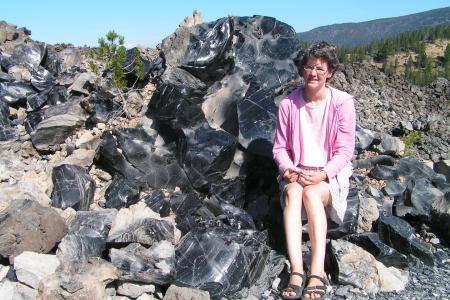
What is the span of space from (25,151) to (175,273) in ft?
10.3

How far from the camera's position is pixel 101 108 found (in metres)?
4.90

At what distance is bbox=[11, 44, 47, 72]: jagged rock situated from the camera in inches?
246

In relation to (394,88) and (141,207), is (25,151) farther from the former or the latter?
(394,88)

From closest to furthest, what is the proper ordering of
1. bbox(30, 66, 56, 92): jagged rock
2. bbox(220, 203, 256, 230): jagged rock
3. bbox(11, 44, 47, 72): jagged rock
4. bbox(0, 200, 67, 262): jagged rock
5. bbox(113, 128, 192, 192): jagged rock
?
bbox(0, 200, 67, 262): jagged rock → bbox(220, 203, 256, 230): jagged rock → bbox(113, 128, 192, 192): jagged rock → bbox(30, 66, 56, 92): jagged rock → bbox(11, 44, 47, 72): jagged rock

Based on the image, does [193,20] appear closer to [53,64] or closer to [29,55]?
[53,64]

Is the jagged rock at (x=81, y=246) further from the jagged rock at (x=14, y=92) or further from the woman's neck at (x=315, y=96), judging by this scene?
the jagged rock at (x=14, y=92)

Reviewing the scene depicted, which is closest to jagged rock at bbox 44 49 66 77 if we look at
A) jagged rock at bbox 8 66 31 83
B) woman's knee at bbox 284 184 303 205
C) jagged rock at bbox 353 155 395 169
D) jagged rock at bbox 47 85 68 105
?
jagged rock at bbox 8 66 31 83

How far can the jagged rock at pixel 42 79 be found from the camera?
5.59 metres

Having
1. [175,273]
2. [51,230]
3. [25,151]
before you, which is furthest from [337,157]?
[25,151]

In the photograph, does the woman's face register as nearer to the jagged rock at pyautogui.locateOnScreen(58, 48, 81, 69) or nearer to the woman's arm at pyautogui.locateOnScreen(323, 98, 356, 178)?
the woman's arm at pyautogui.locateOnScreen(323, 98, 356, 178)

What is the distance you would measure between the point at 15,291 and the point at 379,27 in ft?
541

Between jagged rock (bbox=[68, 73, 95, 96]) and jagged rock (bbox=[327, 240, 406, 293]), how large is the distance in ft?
14.3

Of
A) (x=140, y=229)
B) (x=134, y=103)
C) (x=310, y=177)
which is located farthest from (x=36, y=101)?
(x=310, y=177)

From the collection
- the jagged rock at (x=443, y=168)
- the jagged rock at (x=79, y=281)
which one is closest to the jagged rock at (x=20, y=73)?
the jagged rock at (x=79, y=281)
